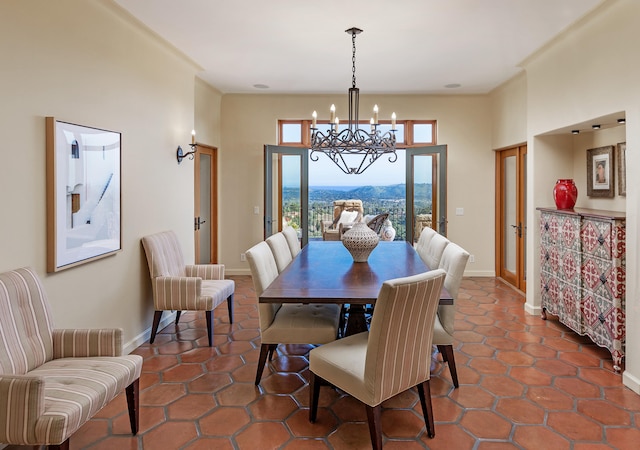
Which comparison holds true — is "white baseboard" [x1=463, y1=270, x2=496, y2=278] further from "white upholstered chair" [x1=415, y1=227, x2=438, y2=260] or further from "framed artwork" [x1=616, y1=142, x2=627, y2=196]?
"framed artwork" [x1=616, y1=142, x2=627, y2=196]

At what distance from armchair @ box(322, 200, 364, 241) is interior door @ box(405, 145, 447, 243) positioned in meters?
1.13

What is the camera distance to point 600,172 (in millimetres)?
4152

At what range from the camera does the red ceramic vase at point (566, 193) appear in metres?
4.11

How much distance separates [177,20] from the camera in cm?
358

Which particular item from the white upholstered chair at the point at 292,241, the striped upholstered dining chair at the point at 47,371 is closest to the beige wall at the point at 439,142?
the white upholstered chair at the point at 292,241

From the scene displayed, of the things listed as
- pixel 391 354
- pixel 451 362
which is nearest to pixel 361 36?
pixel 451 362

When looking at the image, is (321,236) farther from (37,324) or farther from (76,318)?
(37,324)

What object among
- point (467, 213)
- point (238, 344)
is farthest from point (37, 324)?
point (467, 213)

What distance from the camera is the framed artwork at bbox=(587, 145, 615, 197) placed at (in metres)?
3.99

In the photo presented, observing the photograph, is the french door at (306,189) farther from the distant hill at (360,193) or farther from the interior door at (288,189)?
the distant hill at (360,193)

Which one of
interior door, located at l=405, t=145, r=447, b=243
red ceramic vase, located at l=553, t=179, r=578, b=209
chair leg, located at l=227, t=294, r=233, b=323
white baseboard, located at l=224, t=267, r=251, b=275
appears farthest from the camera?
white baseboard, located at l=224, t=267, r=251, b=275

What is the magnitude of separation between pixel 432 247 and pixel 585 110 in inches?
67.5

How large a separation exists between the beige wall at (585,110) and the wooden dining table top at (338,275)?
1458 millimetres

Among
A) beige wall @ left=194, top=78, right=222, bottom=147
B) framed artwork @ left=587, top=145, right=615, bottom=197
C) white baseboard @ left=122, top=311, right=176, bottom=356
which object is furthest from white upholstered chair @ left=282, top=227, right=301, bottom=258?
framed artwork @ left=587, top=145, right=615, bottom=197
